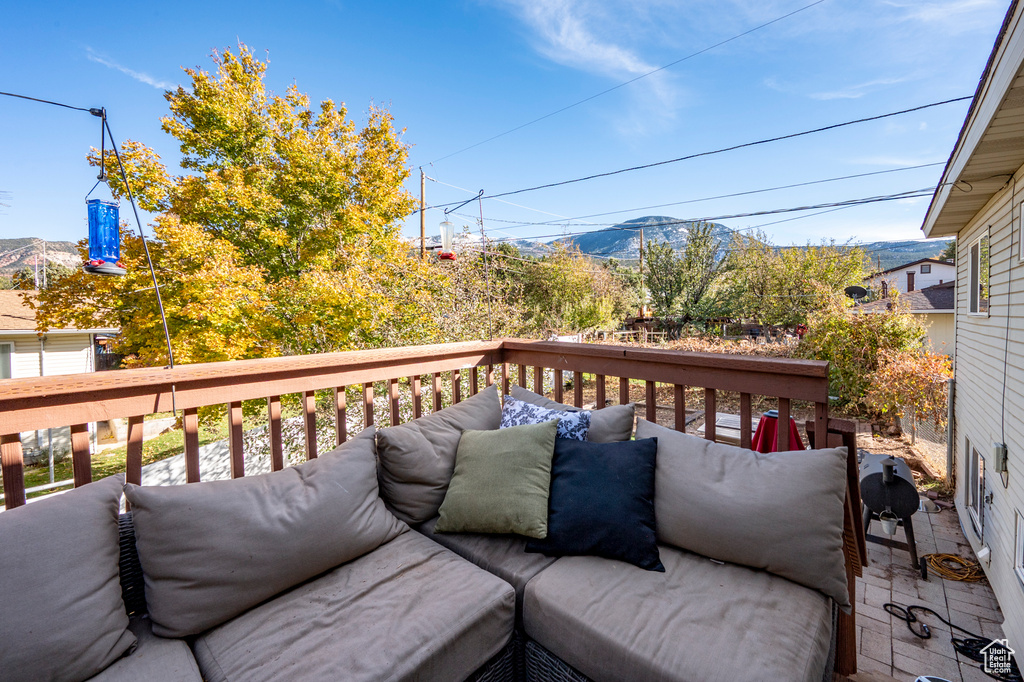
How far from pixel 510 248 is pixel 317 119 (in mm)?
10156

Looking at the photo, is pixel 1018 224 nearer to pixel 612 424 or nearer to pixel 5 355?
pixel 612 424

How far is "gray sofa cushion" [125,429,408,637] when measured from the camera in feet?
3.99

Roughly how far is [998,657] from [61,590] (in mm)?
4621

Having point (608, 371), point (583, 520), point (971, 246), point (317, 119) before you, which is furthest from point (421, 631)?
point (317, 119)

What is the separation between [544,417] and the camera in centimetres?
201

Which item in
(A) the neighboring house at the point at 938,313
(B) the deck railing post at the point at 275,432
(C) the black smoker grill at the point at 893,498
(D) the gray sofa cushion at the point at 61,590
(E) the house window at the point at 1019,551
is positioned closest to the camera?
(D) the gray sofa cushion at the point at 61,590

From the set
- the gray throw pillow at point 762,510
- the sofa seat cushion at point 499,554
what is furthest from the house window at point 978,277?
the sofa seat cushion at point 499,554

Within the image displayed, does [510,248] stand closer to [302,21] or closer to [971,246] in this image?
[302,21]

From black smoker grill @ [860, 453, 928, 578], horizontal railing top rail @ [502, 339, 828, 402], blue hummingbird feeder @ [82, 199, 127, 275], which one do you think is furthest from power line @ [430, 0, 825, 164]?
blue hummingbird feeder @ [82, 199, 127, 275]

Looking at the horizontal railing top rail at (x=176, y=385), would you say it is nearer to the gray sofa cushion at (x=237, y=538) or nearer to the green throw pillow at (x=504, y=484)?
the gray sofa cushion at (x=237, y=538)

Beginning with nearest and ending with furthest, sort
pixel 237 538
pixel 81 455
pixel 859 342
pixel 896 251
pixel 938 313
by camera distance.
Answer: pixel 237 538 < pixel 81 455 < pixel 859 342 < pixel 938 313 < pixel 896 251

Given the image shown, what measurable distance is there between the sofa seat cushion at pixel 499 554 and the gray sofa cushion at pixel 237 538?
285mm

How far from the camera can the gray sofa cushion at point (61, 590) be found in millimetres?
952

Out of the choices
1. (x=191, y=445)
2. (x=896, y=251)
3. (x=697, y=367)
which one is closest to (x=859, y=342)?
(x=697, y=367)
